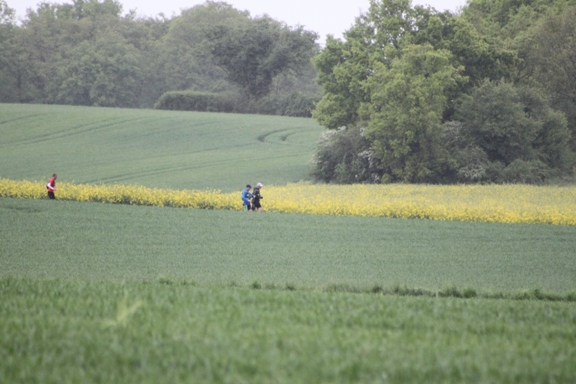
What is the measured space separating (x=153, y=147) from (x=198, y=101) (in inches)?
991

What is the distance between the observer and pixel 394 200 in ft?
116

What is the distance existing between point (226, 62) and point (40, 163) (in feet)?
113

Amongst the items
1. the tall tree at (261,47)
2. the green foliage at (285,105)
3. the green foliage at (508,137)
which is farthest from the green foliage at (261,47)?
the green foliage at (508,137)

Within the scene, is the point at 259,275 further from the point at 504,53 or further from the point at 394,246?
the point at 504,53

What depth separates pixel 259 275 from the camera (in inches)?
648

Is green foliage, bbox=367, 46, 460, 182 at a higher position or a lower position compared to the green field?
higher

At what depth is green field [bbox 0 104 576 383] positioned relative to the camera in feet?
17.4

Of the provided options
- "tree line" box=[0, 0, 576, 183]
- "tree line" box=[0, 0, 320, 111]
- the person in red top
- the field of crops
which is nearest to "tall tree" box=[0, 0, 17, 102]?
"tree line" box=[0, 0, 320, 111]

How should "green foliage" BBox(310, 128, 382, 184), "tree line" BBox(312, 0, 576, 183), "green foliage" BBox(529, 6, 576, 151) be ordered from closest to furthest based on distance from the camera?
"tree line" BBox(312, 0, 576, 183) < "green foliage" BBox(310, 128, 382, 184) < "green foliage" BBox(529, 6, 576, 151)

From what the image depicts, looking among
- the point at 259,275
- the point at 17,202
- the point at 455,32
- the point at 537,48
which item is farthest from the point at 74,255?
the point at 537,48

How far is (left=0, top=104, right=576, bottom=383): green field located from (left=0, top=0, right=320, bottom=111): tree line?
5642 cm

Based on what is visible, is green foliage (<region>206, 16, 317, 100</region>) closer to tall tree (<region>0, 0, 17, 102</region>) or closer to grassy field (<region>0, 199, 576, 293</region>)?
tall tree (<region>0, 0, 17, 102</region>)

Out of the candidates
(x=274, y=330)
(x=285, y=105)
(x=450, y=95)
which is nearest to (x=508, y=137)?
(x=450, y=95)

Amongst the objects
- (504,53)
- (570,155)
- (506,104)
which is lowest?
(570,155)
